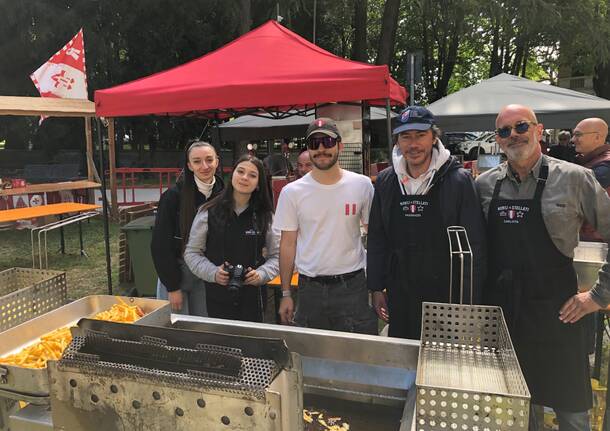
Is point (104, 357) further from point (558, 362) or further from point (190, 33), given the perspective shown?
point (190, 33)

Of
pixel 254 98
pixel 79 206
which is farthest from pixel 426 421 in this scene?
pixel 79 206

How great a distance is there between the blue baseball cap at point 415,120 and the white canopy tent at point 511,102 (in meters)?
5.05

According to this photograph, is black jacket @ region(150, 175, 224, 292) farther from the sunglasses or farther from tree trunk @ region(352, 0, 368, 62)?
tree trunk @ region(352, 0, 368, 62)

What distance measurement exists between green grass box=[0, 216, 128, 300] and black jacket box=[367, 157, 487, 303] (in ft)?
14.1

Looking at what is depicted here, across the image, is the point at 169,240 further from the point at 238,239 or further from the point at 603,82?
the point at 603,82

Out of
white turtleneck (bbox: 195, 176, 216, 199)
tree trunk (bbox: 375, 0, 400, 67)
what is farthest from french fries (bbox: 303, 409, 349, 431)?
tree trunk (bbox: 375, 0, 400, 67)

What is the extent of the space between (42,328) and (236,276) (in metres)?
1.00

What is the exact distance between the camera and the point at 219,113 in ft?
26.1

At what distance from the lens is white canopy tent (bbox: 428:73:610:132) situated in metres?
6.86

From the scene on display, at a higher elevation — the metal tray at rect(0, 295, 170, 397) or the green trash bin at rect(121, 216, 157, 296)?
the metal tray at rect(0, 295, 170, 397)

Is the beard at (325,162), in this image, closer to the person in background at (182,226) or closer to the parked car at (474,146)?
the person in background at (182,226)

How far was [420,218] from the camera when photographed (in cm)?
245

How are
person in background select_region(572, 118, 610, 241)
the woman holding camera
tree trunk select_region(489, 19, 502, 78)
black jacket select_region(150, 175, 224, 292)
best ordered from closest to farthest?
the woman holding camera → black jacket select_region(150, 175, 224, 292) → person in background select_region(572, 118, 610, 241) → tree trunk select_region(489, 19, 502, 78)

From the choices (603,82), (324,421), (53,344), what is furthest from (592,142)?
(603,82)
